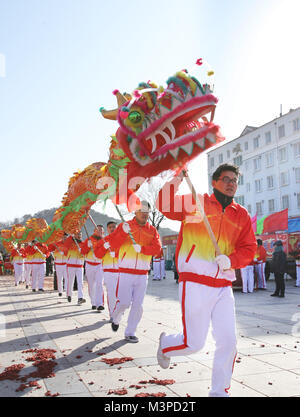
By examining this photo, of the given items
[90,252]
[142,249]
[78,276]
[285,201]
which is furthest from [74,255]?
[285,201]

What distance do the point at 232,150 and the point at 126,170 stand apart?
4554 centimetres

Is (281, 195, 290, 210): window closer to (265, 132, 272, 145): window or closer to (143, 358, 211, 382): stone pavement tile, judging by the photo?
(265, 132, 272, 145): window

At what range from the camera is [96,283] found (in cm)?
1033

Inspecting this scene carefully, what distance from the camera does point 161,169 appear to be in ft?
11.7

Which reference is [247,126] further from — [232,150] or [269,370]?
[269,370]

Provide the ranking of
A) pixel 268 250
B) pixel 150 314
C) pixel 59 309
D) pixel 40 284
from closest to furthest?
pixel 150 314
pixel 59 309
pixel 40 284
pixel 268 250

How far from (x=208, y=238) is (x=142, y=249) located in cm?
292

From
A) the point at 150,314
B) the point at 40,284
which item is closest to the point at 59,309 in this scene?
the point at 150,314

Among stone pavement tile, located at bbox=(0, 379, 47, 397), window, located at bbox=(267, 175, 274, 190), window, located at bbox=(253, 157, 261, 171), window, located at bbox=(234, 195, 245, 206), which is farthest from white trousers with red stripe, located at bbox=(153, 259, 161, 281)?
window, located at bbox=(234, 195, 245, 206)

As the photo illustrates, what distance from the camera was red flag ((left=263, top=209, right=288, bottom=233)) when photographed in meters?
20.0

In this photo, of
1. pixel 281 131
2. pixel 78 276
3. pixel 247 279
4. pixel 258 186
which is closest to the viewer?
pixel 78 276

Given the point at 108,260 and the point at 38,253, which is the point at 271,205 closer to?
the point at 38,253

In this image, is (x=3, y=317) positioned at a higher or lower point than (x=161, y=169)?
lower

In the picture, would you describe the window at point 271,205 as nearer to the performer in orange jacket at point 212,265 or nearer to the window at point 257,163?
the window at point 257,163
